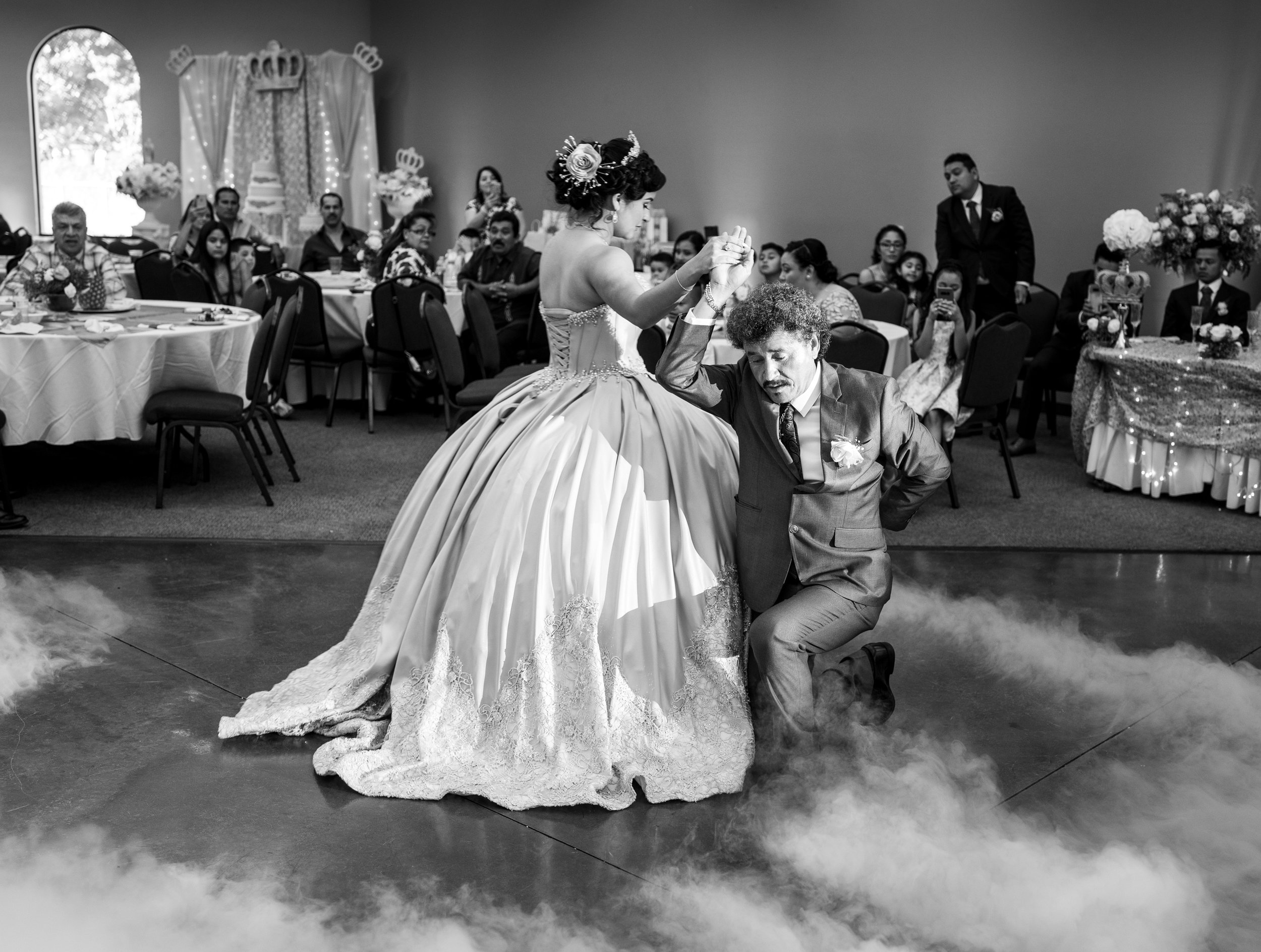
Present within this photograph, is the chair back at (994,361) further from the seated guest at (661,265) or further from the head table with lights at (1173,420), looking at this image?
the seated guest at (661,265)

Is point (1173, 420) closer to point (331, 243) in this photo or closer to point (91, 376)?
point (91, 376)

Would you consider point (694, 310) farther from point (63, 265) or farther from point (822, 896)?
point (63, 265)

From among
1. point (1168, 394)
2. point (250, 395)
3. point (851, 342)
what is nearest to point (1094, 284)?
point (1168, 394)

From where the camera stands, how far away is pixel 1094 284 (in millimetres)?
6316

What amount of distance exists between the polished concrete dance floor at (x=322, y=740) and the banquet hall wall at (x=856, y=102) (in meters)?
3.69

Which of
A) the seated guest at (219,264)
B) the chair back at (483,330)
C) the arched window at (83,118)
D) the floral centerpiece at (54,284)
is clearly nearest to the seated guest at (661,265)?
the chair back at (483,330)

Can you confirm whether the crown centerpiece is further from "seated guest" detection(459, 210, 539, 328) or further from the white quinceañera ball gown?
the white quinceañera ball gown

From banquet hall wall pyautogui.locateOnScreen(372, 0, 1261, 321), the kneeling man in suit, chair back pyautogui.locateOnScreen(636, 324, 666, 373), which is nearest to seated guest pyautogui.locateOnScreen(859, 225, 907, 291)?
banquet hall wall pyautogui.locateOnScreen(372, 0, 1261, 321)

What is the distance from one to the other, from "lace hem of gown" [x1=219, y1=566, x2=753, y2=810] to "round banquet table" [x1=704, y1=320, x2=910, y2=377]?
2643mm

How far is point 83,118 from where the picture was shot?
12.6 meters

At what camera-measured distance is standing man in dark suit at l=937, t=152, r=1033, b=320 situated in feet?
23.7

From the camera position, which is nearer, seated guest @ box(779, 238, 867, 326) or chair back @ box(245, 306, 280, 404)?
chair back @ box(245, 306, 280, 404)

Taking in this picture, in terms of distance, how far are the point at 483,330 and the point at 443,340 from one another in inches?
12.5

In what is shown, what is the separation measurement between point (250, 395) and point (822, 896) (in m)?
3.76
